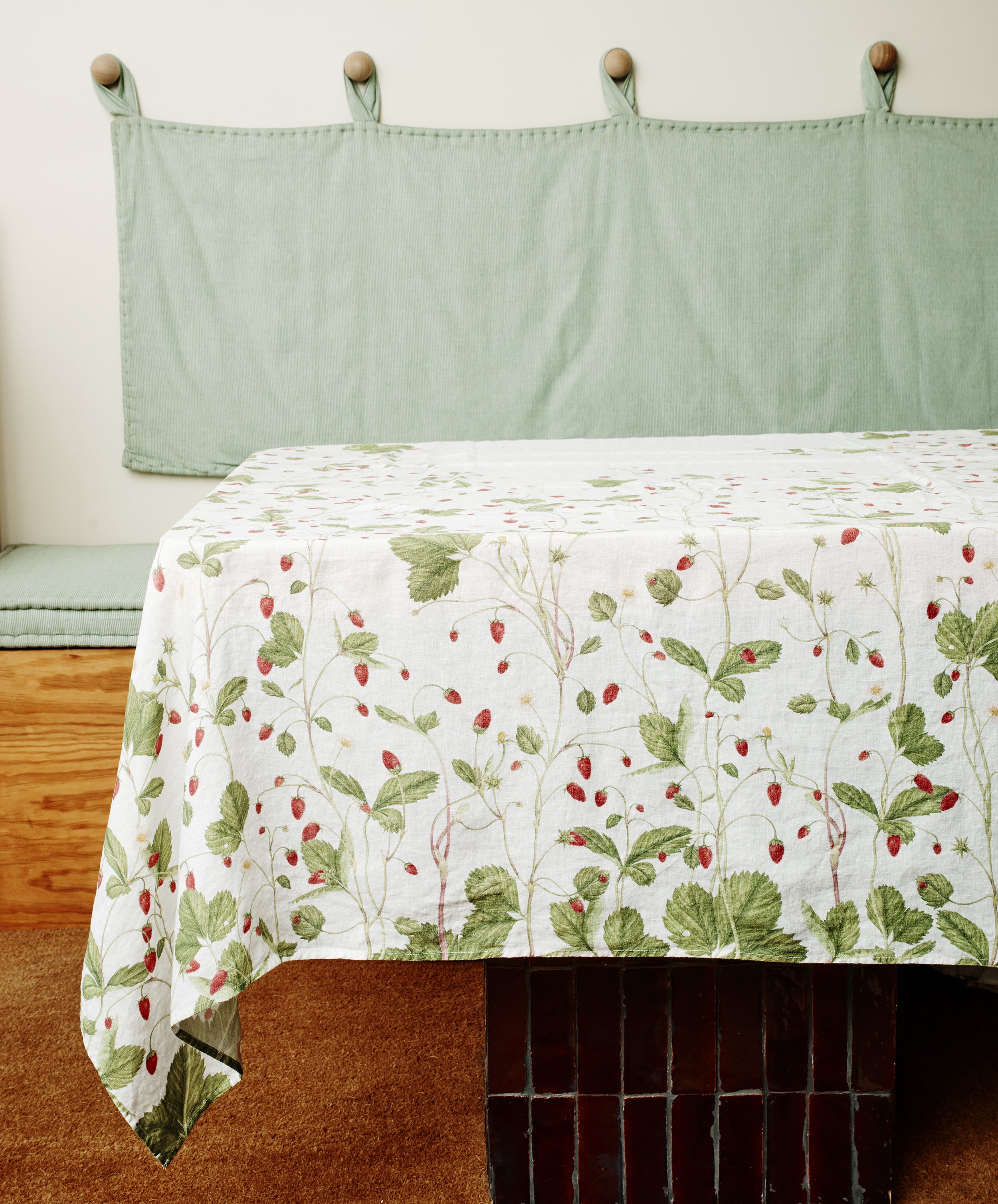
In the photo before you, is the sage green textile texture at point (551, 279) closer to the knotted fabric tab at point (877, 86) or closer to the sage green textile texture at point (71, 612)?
the knotted fabric tab at point (877, 86)

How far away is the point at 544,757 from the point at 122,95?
161 centimetres

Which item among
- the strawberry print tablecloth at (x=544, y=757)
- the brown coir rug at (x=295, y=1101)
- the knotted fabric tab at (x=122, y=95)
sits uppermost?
the knotted fabric tab at (x=122, y=95)

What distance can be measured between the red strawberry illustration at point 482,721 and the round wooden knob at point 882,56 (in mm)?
1626

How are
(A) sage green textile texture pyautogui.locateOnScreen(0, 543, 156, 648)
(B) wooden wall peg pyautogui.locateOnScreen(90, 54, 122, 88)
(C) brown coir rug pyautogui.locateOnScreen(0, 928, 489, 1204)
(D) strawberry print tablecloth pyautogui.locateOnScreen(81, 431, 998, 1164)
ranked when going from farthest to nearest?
1. (B) wooden wall peg pyautogui.locateOnScreen(90, 54, 122, 88)
2. (A) sage green textile texture pyautogui.locateOnScreen(0, 543, 156, 648)
3. (C) brown coir rug pyautogui.locateOnScreen(0, 928, 489, 1204)
4. (D) strawberry print tablecloth pyautogui.locateOnScreen(81, 431, 998, 1164)

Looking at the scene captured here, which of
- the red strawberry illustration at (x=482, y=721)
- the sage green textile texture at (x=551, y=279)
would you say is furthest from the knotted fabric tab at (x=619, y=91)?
the red strawberry illustration at (x=482, y=721)

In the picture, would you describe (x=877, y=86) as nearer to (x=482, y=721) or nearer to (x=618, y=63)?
(x=618, y=63)

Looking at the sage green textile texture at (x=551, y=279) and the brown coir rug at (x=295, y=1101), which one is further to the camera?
the sage green textile texture at (x=551, y=279)

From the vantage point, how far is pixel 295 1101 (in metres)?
1.12

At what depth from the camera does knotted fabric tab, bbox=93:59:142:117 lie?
1.75m

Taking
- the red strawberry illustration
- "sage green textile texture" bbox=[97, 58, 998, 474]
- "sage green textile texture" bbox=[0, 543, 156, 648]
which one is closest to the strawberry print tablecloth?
the red strawberry illustration

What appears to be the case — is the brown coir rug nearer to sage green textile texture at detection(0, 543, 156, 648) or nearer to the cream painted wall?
sage green textile texture at detection(0, 543, 156, 648)

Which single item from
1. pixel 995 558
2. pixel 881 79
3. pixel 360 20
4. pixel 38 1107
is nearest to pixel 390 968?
pixel 38 1107

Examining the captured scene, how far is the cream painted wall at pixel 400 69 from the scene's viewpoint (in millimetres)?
1762

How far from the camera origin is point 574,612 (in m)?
0.75
